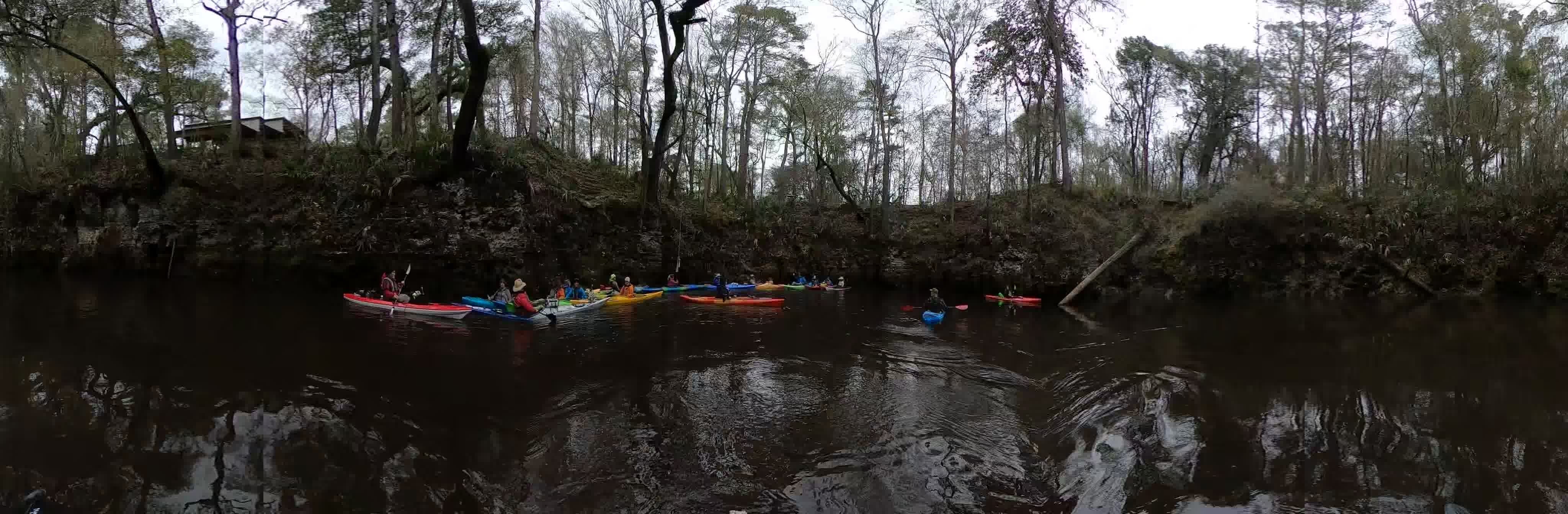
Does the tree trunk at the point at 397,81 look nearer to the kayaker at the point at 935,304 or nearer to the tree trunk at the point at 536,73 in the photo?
the tree trunk at the point at 536,73

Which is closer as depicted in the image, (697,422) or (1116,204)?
(697,422)

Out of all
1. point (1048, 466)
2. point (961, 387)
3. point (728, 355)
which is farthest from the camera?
point (728, 355)

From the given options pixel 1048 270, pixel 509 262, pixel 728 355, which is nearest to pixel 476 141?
pixel 509 262

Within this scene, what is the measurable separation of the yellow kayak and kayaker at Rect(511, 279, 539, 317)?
3.63 metres

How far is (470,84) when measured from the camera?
1446cm

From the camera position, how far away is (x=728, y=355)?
997cm

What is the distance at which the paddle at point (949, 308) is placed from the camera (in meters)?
16.9

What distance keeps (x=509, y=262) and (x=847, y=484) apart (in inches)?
700

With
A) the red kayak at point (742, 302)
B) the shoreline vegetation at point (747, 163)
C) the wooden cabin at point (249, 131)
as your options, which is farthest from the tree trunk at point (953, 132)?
the wooden cabin at point (249, 131)

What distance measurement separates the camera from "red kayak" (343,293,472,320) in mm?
13234

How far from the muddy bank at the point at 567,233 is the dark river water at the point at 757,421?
26.0ft

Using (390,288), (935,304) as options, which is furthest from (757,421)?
(390,288)

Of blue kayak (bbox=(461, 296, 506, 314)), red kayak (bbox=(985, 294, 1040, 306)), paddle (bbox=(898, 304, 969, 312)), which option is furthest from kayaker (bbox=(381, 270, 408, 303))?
red kayak (bbox=(985, 294, 1040, 306))

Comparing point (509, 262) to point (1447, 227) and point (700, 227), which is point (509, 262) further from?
point (1447, 227)
